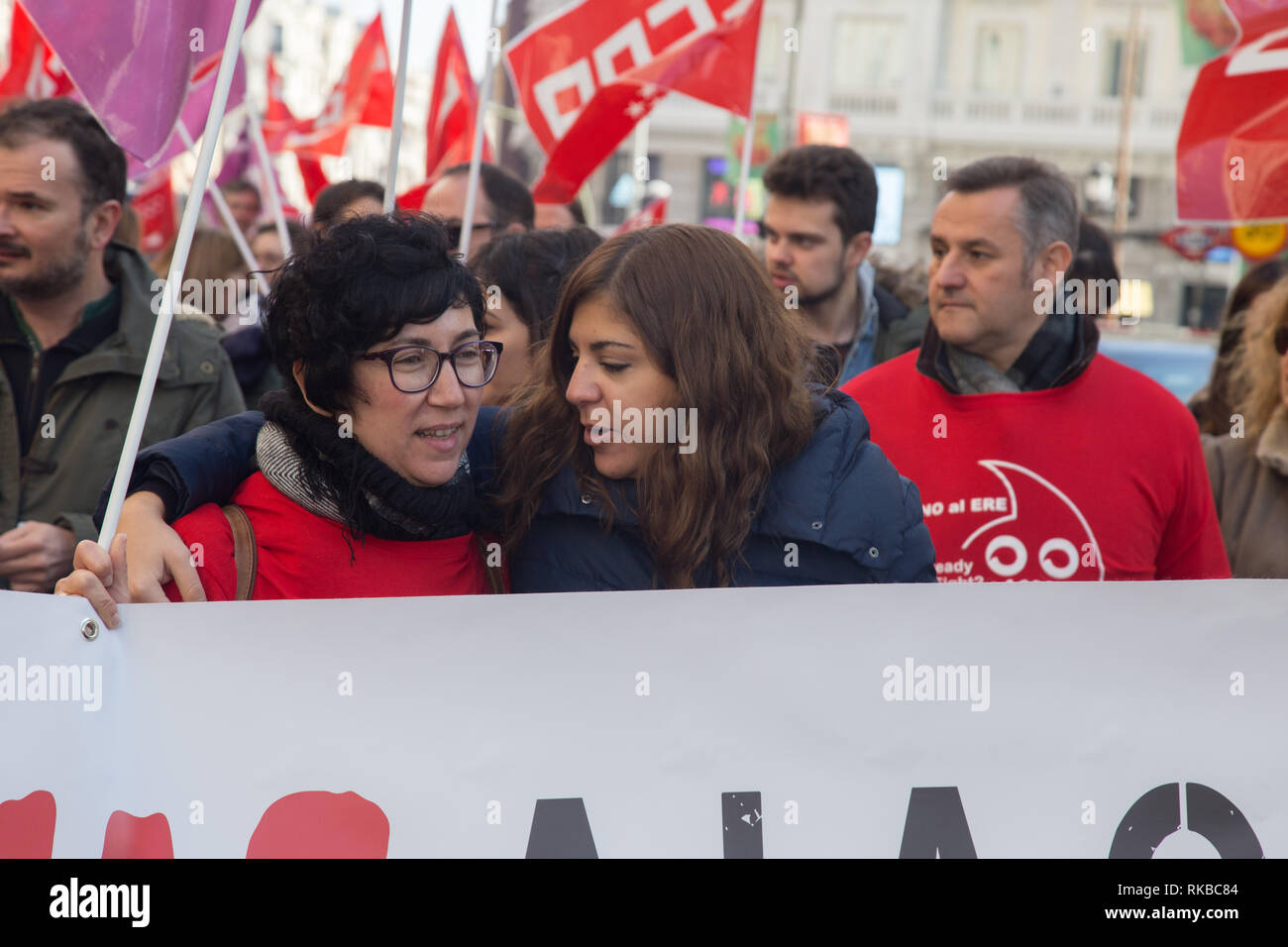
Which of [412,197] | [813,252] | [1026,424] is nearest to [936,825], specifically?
[1026,424]

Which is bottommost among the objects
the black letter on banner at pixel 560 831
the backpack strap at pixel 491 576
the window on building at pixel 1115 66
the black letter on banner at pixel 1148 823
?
the black letter on banner at pixel 560 831

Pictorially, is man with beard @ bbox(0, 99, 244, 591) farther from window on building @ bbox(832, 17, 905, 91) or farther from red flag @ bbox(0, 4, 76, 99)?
window on building @ bbox(832, 17, 905, 91)

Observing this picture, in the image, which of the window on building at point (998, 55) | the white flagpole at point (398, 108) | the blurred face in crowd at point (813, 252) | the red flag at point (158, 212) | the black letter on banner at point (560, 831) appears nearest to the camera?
the black letter on banner at point (560, 831)

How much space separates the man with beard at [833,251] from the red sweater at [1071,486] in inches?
52.2

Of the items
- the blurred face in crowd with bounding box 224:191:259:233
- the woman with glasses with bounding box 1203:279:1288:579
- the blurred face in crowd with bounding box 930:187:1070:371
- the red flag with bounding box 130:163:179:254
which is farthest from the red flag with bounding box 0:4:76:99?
the woman with glasses with bounding box 1203:279:1288:579

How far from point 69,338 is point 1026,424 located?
2.33 metres

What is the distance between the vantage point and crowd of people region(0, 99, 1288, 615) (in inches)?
92.4

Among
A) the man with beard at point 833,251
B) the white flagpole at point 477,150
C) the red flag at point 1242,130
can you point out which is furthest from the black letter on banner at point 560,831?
the man with beard at point 833,251

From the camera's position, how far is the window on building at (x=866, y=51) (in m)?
38.7

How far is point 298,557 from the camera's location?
2330mm

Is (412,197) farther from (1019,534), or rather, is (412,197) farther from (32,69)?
(1019,534)

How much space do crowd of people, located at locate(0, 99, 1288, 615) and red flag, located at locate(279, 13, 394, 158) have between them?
7250 millimetres

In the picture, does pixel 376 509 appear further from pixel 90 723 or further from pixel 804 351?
pixel 804 351

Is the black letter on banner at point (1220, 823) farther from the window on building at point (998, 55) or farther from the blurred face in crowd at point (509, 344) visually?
the window on building at point (998, 55)
